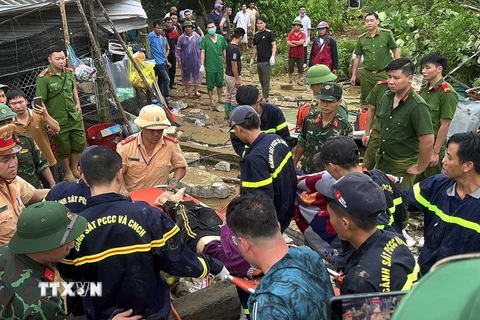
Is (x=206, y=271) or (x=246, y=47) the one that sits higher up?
(x=206, y=271)

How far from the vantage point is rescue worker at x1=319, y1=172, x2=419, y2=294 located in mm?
2373

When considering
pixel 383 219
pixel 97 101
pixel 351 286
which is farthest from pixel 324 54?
pixel 351 286

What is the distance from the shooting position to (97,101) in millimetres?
8062

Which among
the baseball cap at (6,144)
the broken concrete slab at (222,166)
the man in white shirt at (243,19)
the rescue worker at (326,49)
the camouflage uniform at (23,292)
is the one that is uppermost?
the baseball cap at (6,144)

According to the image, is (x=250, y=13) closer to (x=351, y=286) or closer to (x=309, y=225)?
(x=309, y=225)

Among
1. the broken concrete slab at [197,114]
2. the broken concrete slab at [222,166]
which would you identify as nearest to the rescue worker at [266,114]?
the broken concrete slab at [222,166]

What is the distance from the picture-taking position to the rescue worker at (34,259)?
2406 millimetres

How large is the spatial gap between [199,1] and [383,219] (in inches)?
635

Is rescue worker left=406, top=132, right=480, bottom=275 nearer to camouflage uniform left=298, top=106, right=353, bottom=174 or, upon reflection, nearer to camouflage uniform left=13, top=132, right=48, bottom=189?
camouflage uniform left=298, top=106, right=353, bottom=174

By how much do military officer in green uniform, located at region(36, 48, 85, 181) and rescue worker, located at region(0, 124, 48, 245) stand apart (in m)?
2.90

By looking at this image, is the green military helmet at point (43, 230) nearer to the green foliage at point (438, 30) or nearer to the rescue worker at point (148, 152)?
the rescue worker at point (148, 152)

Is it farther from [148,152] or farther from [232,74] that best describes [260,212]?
[232,74]

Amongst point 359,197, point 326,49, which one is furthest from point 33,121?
point 326,49

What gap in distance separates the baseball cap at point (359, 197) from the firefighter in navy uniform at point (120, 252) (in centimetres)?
102
